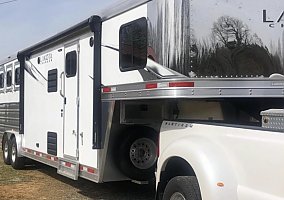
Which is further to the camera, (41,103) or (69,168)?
(41,103)

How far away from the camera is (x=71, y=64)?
7922 millimetres

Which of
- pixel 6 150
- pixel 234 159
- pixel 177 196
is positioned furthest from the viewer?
pixel 6 150

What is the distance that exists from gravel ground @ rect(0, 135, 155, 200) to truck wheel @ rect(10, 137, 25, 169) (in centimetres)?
75

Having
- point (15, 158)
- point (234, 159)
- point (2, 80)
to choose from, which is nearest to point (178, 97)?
point (234, 159)

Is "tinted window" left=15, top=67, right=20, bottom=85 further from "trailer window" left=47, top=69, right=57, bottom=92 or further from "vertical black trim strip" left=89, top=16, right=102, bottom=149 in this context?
"vertical black trim strip" left=89, top=16, right=102, bottom=149

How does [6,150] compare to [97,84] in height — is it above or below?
below

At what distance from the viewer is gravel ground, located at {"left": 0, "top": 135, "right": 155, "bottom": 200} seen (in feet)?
25.9

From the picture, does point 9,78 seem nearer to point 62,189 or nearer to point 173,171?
point 62,189

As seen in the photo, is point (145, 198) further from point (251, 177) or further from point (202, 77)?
point (251, 177)

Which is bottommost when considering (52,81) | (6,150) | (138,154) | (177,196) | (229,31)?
(6,150)

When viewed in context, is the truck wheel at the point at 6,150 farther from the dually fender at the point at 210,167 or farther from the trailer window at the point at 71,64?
the dually fender at the point at 210,167

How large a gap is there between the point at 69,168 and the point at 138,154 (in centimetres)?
155

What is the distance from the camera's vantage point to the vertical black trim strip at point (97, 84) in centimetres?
673

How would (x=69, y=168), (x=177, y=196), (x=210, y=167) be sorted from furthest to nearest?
(x=69, y=168) → (x=177, y=196) → (x=210, y=167)
